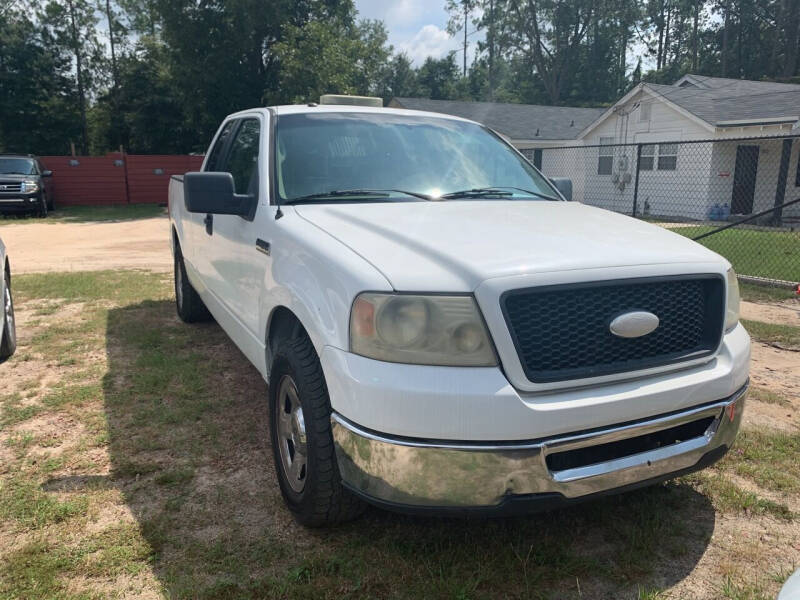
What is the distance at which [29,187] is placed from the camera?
1814 centimetres

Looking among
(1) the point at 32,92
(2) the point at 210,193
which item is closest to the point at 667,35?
(1) the point at 32,92

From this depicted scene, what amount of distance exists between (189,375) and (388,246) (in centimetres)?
275

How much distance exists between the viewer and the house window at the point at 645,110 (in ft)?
73.9

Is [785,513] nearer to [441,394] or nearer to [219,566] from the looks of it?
[441,394]

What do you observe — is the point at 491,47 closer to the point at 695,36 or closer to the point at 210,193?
the point at 695,36

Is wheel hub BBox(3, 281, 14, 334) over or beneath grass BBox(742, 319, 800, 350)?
over

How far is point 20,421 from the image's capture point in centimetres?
386

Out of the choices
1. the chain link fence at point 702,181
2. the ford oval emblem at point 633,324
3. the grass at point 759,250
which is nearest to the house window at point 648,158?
the chain link fence at point 702,181

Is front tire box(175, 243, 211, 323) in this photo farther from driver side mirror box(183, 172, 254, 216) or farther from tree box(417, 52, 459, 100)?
tree box(417, 52, 459, 100)

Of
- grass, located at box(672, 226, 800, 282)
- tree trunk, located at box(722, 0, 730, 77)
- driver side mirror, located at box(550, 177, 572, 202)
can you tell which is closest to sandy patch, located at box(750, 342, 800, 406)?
driver side mirror, located at box(550, 177, 572, 202)

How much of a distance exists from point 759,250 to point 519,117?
740 inches

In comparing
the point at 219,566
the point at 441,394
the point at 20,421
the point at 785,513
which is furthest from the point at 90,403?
the point at 785,513

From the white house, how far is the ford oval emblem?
1719cm

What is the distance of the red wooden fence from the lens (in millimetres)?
23045
